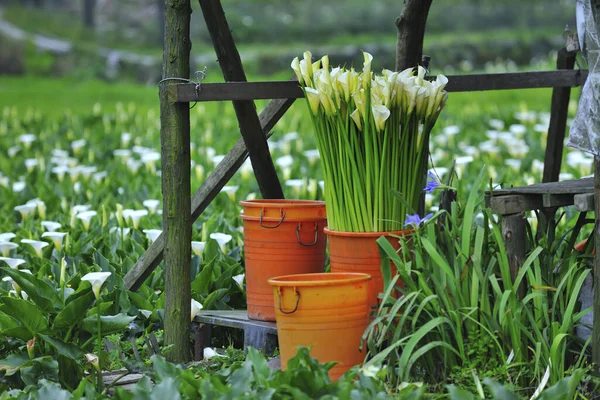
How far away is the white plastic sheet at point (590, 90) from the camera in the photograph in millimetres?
3559

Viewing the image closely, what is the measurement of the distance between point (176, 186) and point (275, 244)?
49 centimetres

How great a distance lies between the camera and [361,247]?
3852 millimetres

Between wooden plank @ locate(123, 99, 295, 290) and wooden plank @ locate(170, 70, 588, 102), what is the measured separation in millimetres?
474

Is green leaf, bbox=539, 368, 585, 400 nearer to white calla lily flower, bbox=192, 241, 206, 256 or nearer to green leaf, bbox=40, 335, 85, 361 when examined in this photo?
green leaf, bbox=40, 335, 85, 361

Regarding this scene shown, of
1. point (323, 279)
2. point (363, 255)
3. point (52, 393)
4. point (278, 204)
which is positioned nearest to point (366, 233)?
point (363, 255)

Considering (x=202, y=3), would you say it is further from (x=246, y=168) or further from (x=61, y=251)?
(x=246, y=168)

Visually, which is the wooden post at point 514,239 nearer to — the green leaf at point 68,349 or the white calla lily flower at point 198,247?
the green leaf at point 68,349

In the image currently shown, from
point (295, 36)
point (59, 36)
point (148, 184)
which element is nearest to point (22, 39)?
point (59, 36)

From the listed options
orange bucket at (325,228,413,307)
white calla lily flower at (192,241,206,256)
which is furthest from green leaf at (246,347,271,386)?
white calla lily flower at (192,241,206,256)

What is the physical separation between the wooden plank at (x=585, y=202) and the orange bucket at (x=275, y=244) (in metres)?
1.14

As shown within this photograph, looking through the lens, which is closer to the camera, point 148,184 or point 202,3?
point 202,3

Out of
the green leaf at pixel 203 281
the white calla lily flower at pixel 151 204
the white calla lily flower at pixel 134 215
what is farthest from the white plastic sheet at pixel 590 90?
the white calla lily flower at pixel 151 204

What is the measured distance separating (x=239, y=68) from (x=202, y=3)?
377 mm

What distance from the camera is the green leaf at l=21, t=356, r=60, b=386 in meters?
3.67
